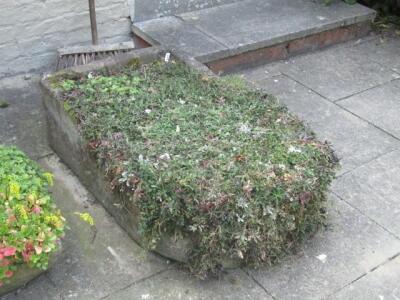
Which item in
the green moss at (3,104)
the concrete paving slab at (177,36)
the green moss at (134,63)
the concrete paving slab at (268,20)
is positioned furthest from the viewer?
the concrete paving slab at (268,20)

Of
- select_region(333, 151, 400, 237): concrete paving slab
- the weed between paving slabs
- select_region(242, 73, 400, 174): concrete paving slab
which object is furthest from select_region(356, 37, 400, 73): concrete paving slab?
the weed between paving slabs

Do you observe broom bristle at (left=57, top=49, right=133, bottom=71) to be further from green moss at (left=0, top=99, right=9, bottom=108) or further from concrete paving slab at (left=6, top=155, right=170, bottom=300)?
concrete paving slab at (left=6, top=155, right=170, bottom=300)

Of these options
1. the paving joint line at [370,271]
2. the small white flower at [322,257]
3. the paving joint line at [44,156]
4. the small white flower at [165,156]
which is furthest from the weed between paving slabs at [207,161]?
the paving joint line at [44,156]

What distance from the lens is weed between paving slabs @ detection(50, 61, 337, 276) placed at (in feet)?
8.71

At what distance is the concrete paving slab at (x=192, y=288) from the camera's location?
2.74 meters

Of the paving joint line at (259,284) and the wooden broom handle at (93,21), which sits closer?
the paving joint line at (259,284)

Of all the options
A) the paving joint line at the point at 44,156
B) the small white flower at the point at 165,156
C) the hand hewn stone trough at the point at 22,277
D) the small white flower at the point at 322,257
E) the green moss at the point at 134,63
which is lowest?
the paving joint line at the point at 44,156

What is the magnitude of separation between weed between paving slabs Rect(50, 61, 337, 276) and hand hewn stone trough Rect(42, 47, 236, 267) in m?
0.05

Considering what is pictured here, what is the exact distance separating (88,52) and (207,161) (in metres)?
1.79

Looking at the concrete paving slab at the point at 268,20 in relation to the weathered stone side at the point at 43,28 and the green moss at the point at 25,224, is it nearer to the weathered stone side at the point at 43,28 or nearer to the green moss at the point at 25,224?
the weathered stone side at the point at 43,28

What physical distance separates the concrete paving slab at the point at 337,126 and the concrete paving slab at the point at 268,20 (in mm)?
379

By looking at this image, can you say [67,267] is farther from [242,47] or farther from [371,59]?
[371,59]

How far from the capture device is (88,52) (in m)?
4.24

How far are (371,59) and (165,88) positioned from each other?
2380mm
